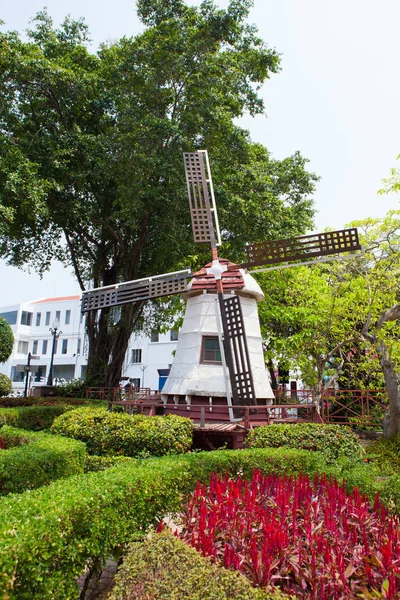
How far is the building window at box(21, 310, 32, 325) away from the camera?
59556 millimetres

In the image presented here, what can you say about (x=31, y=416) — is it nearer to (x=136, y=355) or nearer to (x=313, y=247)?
(x=313, y=247)

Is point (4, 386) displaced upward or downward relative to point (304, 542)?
upward

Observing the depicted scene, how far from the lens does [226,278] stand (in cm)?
1558

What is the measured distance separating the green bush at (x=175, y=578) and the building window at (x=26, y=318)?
58863 millimetres

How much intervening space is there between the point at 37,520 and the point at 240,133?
18963 mm

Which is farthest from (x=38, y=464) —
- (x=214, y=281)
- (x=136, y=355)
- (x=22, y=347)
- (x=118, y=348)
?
(x=22, y=347)

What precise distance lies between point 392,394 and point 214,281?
657 centimetres

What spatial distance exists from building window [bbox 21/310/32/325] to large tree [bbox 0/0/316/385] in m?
38.0

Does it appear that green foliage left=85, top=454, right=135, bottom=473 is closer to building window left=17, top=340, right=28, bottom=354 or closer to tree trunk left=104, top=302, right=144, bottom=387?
tree trunk left=104, top=302, right=144, bottom=387

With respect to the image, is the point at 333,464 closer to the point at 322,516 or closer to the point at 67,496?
the point at 322,516

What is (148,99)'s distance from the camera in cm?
1986

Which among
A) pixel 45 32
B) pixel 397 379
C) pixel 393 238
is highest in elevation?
pixel 45 32

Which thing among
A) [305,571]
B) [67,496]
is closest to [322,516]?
[305,571]

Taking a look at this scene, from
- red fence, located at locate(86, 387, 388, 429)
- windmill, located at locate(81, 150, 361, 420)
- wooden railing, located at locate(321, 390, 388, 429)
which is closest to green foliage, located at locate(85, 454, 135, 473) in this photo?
red fence, located at locate(86, 387, 388, 429)
